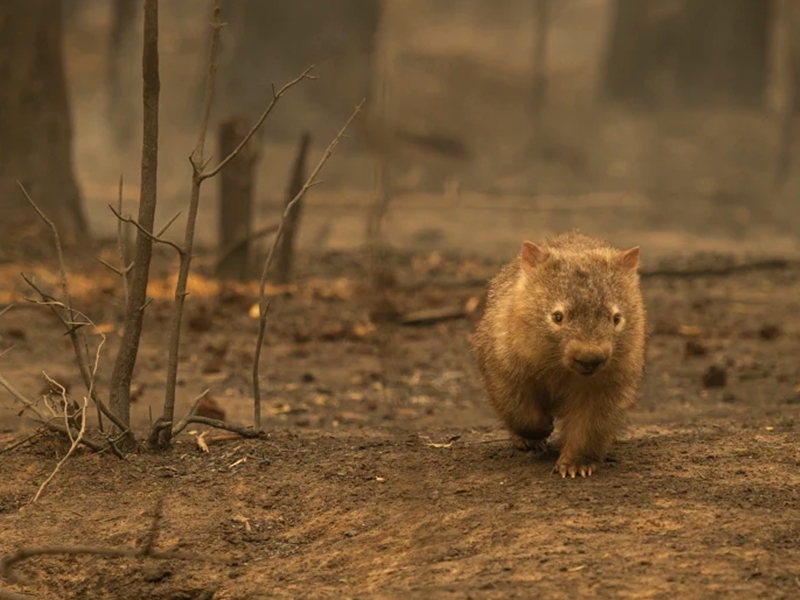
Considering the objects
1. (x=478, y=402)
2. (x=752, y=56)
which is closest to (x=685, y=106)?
(x=752, y=56)

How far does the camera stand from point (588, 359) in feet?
14.6

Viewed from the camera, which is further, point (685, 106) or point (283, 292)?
point (685, 106)

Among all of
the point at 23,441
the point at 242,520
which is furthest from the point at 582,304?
the point at 23,441

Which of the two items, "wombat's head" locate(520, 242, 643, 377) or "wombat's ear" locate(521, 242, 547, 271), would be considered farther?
"wombat's ear" locate(521, 242, 547, 271)

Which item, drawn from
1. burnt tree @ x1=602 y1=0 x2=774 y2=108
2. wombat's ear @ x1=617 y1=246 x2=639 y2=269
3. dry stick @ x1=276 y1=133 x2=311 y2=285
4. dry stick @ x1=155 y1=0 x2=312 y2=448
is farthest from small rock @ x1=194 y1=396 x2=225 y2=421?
burnt tree @ x1=602 y1=0 x2=774 y2=108

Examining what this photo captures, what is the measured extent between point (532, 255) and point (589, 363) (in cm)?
66

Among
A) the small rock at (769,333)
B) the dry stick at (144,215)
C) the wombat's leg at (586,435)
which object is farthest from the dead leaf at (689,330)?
the dry stick at (144,215)

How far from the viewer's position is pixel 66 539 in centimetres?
464

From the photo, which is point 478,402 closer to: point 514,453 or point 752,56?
point 514,453

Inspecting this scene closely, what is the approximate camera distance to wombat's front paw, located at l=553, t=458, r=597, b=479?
15.9 ft

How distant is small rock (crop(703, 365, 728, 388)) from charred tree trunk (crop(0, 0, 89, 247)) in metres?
6.64

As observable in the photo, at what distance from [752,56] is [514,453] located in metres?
18.0

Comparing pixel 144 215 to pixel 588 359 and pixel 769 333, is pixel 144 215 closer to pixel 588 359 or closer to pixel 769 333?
pixel 588 359

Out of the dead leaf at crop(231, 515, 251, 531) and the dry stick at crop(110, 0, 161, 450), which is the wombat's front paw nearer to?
the dead leaf at crop(231, 515, 251, 531)
